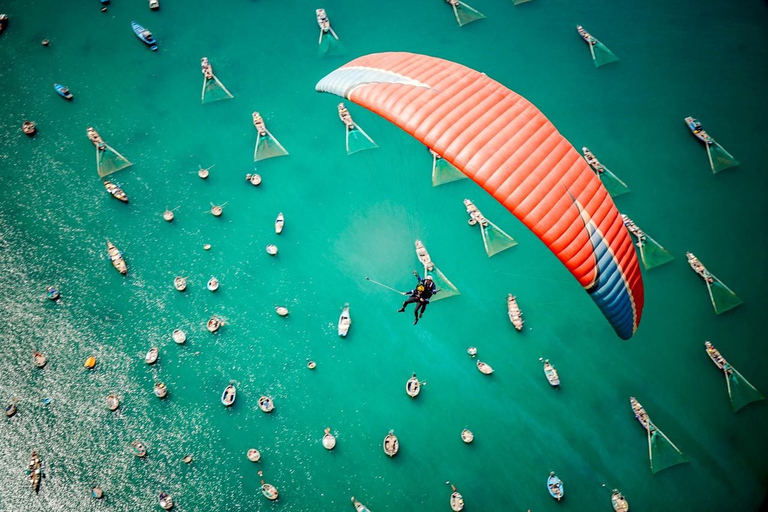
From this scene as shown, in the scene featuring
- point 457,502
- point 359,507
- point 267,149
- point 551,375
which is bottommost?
point 359,507

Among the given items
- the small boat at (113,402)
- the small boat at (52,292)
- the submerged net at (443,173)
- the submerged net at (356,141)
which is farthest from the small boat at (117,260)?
the submerged net at (443,173)

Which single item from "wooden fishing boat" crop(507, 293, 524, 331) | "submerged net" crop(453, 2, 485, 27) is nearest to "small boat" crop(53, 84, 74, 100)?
"submerged net" crop(453, 2, 485, 27)

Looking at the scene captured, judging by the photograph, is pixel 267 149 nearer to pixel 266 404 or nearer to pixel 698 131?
pixel 266 404

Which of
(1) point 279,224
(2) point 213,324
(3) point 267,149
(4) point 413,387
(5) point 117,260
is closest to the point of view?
(4) point 413,387

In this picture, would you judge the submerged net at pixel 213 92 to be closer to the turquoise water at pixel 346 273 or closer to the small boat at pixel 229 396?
the turquoise water at pixel 346 273

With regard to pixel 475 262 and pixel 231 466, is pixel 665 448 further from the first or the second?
pixel 231 466

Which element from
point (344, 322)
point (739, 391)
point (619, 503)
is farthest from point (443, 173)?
point (739, 391)

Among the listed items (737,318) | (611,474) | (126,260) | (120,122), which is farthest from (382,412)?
(120,122)
